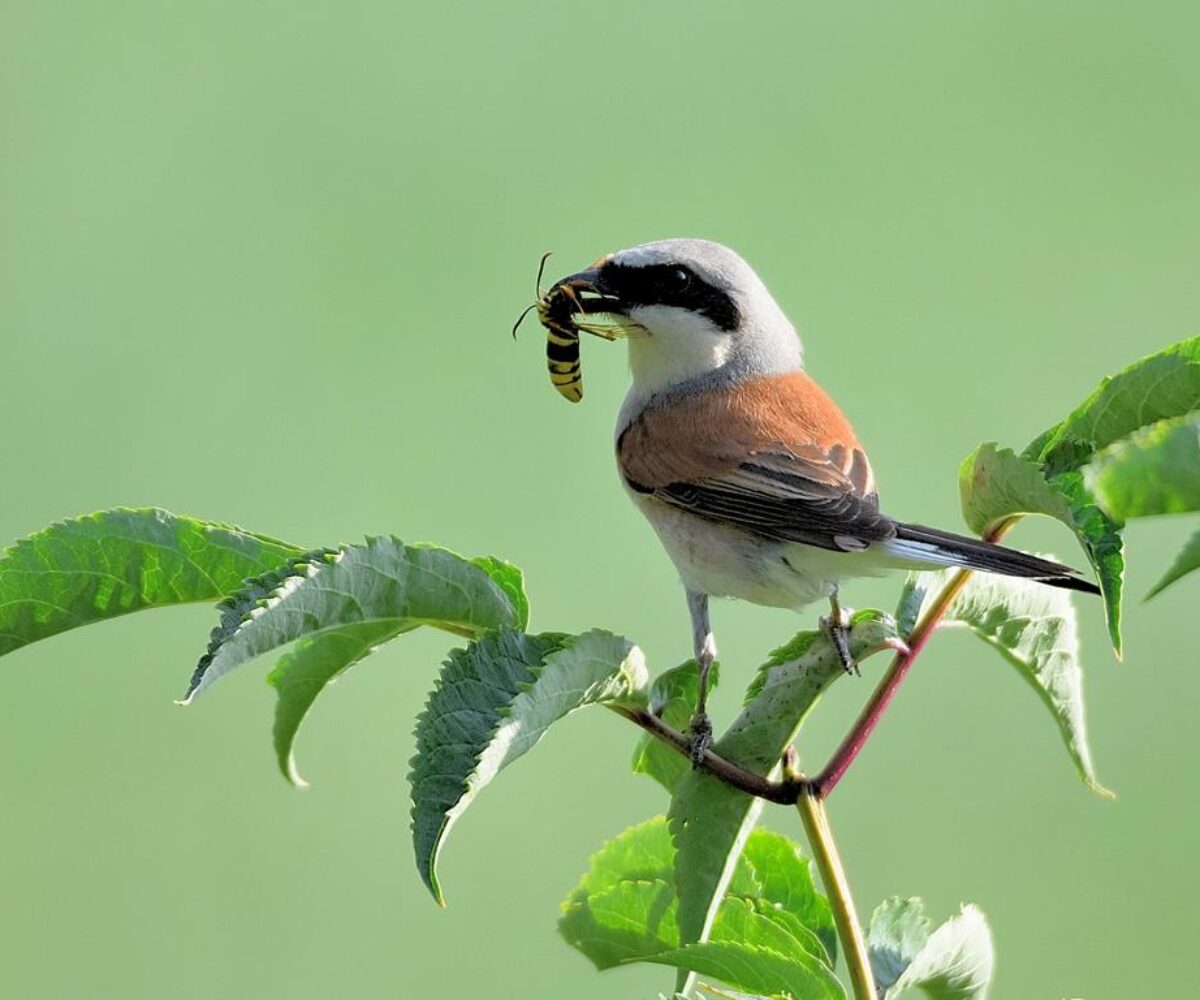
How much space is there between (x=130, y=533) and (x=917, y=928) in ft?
2.98

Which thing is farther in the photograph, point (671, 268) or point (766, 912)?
point (671, 268)

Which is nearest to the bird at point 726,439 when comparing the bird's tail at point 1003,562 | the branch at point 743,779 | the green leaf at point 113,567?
the bird's tail at point 1003,562

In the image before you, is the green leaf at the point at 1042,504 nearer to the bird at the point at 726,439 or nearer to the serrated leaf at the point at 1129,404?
the serrated leaf at the point at 1129,404

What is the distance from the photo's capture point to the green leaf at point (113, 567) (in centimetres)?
134

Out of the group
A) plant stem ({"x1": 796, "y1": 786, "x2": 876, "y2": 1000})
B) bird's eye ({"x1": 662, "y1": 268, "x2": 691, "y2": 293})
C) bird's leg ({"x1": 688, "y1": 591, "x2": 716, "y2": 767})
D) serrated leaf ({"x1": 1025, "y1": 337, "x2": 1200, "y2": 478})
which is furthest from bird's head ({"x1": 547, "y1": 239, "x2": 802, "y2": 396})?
plant stem ({"x1": 796, "y1": 786, "x2": 876, "y2": 1000})

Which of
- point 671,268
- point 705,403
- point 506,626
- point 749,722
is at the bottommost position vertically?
point 749,722

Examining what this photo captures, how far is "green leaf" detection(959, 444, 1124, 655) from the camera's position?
3.90 ft

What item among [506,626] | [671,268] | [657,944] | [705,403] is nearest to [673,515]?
[705,403]

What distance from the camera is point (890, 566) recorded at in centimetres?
214

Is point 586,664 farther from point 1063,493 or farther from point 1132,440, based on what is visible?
point 1132,440

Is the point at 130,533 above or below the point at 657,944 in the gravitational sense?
above

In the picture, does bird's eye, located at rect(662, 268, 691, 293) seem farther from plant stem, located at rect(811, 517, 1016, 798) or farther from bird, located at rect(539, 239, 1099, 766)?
plant stem, located at rect(811, 517, 1016, 798)

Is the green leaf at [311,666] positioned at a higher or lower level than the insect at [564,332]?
lower

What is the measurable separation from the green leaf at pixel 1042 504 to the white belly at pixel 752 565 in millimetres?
761
